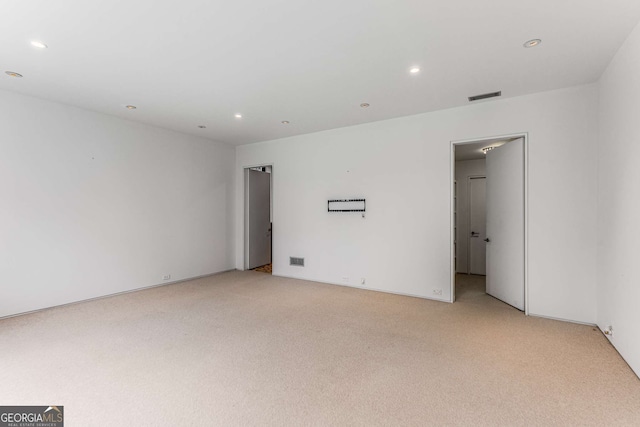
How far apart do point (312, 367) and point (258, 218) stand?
5.06m

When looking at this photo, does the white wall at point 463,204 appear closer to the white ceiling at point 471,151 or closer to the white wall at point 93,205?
the white ceiling at point 471,151

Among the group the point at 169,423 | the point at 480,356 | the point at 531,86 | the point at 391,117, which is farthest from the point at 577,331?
the point at 169,423

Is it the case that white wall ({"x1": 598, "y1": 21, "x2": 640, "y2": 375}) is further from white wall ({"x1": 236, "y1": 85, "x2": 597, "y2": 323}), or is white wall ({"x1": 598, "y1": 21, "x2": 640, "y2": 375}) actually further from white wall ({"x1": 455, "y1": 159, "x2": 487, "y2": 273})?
white wall ({"x1": 455, "y1": 159, "x2": 487, "y2": 273})

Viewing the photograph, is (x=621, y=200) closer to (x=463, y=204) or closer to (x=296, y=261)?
(x=463, y=204)

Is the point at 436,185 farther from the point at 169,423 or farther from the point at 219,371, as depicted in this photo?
the point at 169,423

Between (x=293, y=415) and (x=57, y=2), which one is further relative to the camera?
(x=57, y=2)

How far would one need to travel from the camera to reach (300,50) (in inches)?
112

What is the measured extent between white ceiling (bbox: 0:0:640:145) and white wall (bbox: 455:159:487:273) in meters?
2.83

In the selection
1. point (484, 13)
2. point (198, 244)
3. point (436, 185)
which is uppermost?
point (484, 13)

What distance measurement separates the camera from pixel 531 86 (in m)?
3.64

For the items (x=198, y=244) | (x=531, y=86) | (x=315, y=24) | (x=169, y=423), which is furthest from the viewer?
(x=198, y=244)

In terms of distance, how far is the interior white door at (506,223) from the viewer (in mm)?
4078

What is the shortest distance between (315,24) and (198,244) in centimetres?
499

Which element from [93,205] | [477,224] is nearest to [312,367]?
[93,205]
